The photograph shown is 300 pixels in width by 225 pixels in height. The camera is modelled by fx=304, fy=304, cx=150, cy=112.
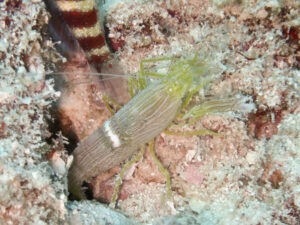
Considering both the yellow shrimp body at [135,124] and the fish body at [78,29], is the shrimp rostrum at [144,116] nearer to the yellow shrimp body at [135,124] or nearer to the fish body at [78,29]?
the yellow shrimp body at [135,124]

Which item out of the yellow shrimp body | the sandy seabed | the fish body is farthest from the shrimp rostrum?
the fish body

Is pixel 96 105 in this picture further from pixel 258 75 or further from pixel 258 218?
pixel 258 218

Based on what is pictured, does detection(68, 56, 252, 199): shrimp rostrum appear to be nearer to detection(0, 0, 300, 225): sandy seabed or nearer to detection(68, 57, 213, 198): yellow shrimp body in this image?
detection(68, 57, 213, 198): yellow shrimp body

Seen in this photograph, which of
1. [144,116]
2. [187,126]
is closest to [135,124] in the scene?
[144,116]

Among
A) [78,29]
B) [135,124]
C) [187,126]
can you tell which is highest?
[78,29]

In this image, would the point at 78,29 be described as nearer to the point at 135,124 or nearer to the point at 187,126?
the point at 135,124

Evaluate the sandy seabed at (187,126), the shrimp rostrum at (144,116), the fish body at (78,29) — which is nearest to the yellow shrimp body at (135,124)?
the shrimp rostrum at (144,116)

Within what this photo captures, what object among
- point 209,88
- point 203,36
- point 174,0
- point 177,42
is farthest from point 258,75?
point 174,0

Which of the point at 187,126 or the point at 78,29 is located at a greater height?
the point at 78,29
